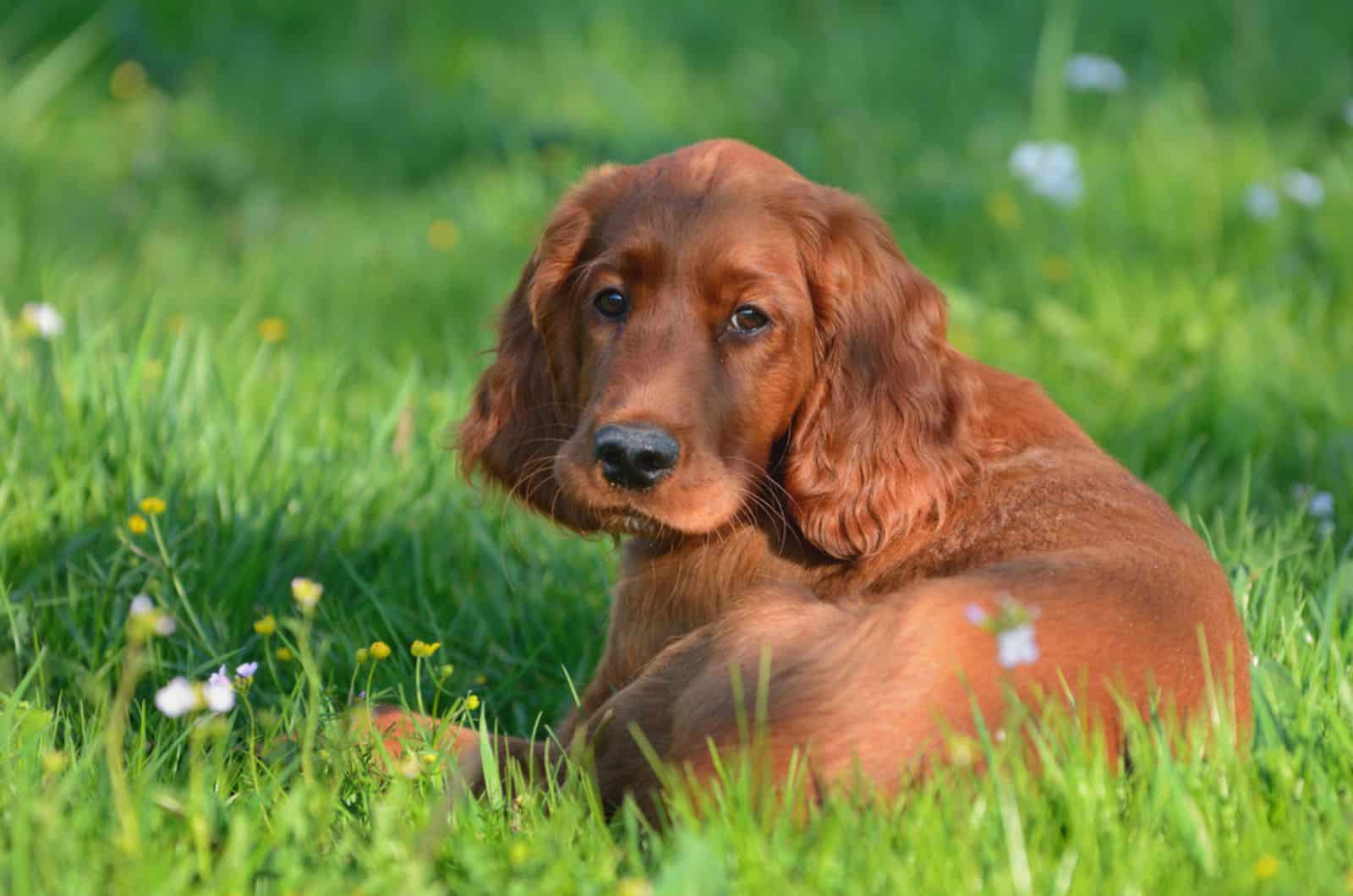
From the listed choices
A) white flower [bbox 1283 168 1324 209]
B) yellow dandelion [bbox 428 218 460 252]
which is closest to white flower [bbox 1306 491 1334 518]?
white flower [bbox 1283 168 1324 209]

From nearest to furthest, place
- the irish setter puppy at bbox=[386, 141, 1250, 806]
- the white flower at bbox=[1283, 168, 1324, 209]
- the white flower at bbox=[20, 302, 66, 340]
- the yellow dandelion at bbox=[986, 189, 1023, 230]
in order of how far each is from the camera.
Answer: the irish setter puppy at bbox=[386, 141, 1250, 806] < the white flower at bbox=[20, 302, 66, 340] < the white flower at bbox=[1283, 168, 1324, 209] < the yellow dandelion at bbox=[986, 189, 1023, 230]

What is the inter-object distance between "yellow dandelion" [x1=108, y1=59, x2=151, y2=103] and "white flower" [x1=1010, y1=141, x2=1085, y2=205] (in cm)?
430

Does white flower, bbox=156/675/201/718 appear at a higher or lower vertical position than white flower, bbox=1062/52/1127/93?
lower

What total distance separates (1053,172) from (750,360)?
298cm

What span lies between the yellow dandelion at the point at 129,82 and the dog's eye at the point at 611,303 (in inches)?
214

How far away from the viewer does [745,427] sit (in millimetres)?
2951

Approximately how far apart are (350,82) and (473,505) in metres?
4.60

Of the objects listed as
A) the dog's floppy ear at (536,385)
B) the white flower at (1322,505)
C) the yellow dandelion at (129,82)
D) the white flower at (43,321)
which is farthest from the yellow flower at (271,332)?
the yellow dandelion at (129,82)

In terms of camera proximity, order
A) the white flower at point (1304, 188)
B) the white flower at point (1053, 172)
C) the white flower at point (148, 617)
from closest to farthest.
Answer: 1. the white flower at point (148, 617)
2. the white flower at point (1304, 188)
3. the white flower at point (1053, 172)

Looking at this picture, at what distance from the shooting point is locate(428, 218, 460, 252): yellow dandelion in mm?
6137

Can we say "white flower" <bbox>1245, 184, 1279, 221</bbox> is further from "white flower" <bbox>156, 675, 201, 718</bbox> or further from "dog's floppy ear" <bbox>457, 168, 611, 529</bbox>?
"white flower" <bbox>156, 675, 201, 718</bbox>

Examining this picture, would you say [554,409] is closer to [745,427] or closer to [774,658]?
[745,427]

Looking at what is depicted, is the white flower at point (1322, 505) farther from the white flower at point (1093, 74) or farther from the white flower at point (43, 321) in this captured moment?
the white flower at point (43, 321)

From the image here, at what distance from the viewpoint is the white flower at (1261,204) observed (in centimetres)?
532
